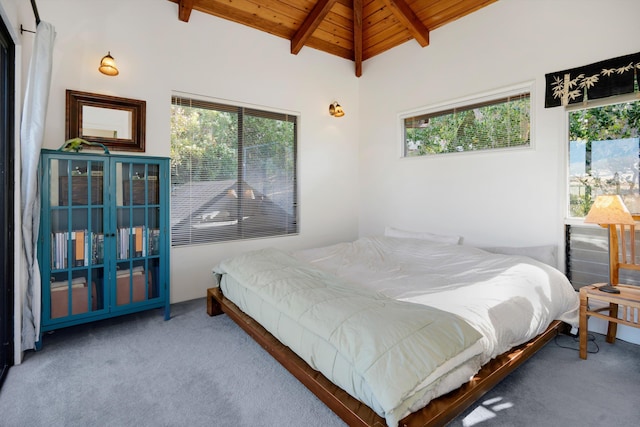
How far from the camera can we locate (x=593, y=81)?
2.75m

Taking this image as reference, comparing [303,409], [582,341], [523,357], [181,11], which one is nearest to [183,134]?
[181,11]

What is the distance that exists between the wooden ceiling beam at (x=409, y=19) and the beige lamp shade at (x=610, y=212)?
2613mm

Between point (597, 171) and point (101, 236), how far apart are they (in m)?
4.20

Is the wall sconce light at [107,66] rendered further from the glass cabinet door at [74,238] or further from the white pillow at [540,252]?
the white pillow at [540,252]

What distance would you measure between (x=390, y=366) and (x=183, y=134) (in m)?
3.14

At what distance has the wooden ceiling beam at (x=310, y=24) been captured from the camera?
145 inches

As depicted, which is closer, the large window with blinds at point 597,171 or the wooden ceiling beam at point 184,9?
the large window with blinds at point 597,171

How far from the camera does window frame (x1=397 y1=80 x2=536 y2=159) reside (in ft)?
10.4

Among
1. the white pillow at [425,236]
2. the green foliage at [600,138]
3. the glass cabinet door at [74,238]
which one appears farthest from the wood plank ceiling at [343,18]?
the white pillow at [425,236]

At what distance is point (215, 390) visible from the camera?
1974 millimetres

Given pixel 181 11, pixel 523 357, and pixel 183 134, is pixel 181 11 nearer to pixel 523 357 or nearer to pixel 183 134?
pixel 183 134

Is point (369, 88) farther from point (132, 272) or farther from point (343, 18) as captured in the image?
point (132, 272)

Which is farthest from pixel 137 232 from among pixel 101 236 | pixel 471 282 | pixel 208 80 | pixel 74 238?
pixel 471 282

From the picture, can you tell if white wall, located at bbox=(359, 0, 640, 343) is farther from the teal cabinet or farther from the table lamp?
the teal cabinet
